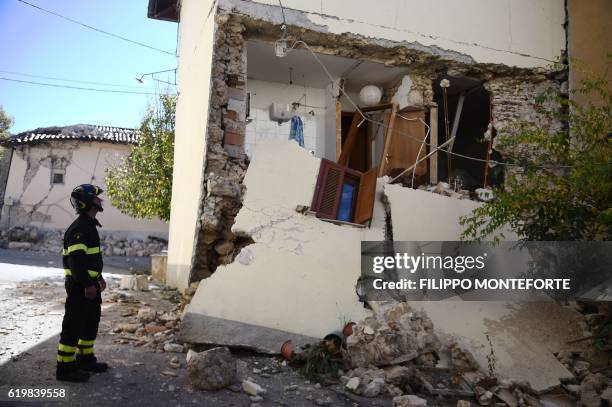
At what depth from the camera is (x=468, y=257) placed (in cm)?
612

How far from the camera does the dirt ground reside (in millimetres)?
3547

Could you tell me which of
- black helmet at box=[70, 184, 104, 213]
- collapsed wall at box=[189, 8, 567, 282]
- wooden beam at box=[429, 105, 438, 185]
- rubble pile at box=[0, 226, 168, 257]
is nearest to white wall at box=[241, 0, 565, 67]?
collapsed wall at box=[189, 8, 567, 282]

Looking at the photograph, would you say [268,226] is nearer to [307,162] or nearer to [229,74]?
[307,162]

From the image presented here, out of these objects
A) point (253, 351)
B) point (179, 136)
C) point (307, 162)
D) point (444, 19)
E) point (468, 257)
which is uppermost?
point (444, 19)

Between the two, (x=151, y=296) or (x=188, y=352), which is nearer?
(x=188, y=352)

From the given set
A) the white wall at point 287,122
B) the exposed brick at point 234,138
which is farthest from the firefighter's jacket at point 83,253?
the white wall at point 287,122

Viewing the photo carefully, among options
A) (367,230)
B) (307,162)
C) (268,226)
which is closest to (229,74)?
(307,162)

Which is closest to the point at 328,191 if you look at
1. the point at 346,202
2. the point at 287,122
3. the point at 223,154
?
the point at 346,202

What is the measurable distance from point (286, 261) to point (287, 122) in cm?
428

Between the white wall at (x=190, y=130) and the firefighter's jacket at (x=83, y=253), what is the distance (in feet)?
7.42

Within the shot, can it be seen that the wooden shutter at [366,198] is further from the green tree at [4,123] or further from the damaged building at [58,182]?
the green tree at [4,123]

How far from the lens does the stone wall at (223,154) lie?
6078mm

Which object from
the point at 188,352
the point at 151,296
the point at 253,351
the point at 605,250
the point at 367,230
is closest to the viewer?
the point at 188,352

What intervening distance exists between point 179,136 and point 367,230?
17.0 ft
